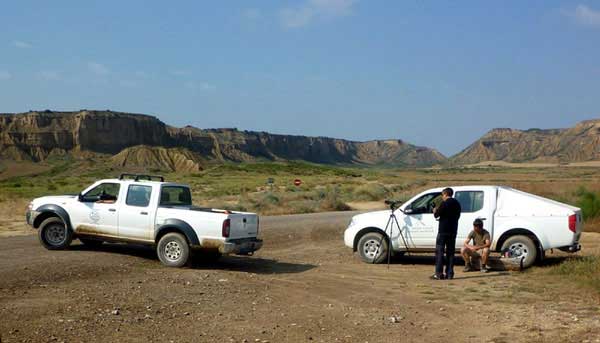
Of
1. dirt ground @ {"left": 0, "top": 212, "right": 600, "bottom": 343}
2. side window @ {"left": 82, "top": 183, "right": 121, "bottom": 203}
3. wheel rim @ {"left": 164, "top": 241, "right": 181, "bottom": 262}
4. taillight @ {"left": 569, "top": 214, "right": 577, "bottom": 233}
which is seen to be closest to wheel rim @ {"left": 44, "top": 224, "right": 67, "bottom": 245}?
dirt ground @ {"left": 0, "top": 212, "right": 600, "bottom": 343}

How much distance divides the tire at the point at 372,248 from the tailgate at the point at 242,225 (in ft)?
7.90

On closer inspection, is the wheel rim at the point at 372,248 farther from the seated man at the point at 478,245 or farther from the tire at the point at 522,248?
the tire at the point at 522,248

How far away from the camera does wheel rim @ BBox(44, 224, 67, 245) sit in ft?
47.9

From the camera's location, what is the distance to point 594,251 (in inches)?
626

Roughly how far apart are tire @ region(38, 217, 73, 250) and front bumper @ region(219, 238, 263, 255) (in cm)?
389

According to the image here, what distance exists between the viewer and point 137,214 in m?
13.6

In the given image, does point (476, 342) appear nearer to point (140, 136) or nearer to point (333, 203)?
point (333, 203)

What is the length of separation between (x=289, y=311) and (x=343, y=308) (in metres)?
0.81

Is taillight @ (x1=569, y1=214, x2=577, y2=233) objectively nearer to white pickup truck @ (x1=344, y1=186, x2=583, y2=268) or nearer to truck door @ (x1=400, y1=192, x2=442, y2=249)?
white pickup truck @ (x1=344, y1=186, x2=583, y2=268)

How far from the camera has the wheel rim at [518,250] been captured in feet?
43.4

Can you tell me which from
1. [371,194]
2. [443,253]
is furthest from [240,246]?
[371,194]

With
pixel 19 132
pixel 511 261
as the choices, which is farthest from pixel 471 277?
pixel 19 132

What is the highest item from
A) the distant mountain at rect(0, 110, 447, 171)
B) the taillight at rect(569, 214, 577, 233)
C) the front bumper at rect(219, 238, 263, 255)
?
the distant mountain at rect(0, 110, 447, 171)

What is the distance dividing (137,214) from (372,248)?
193 inches
